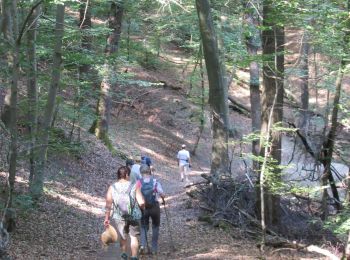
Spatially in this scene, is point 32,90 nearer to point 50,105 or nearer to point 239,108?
point 50,105

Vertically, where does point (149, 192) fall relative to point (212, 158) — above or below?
above

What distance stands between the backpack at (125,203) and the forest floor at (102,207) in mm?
1877

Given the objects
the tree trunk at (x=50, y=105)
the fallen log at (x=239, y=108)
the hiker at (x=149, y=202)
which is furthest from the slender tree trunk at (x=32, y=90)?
the fallen log at (x=239, y=108)

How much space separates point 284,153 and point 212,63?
16982mm

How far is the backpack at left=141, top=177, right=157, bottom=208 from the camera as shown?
921cm

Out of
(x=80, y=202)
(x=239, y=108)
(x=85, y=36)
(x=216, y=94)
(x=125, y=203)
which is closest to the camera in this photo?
(x=125, y=203)

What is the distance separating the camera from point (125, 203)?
7.86 m

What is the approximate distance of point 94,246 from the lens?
10.4 meters

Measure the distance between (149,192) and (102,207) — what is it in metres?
5.87

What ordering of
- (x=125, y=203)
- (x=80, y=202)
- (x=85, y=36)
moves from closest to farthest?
(x=125, y=203)
(x=85, y=36)
(x=80, y=202)

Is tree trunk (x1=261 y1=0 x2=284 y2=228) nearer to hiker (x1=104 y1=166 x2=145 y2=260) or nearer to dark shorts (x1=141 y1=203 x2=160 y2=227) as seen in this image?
dark shorts (x1=141 y1=203 x2=160 y2=227)

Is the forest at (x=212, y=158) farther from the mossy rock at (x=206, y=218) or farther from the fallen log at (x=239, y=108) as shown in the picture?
the fallen log at (x=239, y=108)

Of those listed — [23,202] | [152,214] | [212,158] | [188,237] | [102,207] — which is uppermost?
[23,202]

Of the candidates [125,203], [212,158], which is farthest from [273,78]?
[125,203]
